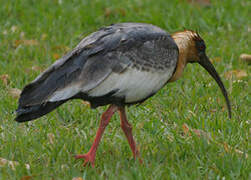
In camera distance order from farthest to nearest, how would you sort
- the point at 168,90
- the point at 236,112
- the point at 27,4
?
the point at 27,4
the point at 168,90
the point at 236,112

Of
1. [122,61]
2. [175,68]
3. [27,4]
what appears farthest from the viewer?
[27,4]

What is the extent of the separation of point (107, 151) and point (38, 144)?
0.61 meters

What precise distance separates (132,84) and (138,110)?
147 centimetres

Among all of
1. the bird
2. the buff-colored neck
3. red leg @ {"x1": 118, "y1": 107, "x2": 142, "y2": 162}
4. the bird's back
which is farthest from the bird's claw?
the buff-colored neck

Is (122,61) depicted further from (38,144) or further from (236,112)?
(236,112)

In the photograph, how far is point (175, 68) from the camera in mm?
5055

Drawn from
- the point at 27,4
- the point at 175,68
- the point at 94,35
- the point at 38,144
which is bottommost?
the point at 38,144

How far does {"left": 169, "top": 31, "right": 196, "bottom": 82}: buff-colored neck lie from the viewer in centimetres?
518

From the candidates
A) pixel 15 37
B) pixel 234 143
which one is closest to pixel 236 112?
pixel 234 143

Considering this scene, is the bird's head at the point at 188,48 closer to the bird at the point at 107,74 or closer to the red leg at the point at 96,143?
the bird at the point at 107,74

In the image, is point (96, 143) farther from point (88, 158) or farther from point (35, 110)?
point (35, 110)

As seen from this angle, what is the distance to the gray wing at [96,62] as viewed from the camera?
4574 millimetres

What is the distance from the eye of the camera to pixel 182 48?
520cm

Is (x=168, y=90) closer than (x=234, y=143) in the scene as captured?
No
